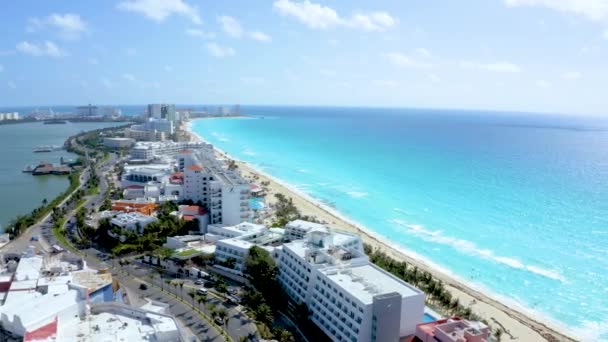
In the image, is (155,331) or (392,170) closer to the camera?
(155,331)

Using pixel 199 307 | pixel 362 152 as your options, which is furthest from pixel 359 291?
pixel 362 152

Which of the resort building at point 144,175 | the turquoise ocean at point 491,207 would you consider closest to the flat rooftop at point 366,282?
the turquoise ocean at point 491,207

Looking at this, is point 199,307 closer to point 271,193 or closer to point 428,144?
point 271,193

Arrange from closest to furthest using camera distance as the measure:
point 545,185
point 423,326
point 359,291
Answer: point 423,326 → point 359,291 → point 545,185

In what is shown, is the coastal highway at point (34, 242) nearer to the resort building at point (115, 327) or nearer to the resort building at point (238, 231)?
the resort building at point (238, 231)

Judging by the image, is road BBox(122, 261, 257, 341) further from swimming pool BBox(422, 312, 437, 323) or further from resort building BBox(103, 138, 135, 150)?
resort building BBox(103, 138, 135, 150)

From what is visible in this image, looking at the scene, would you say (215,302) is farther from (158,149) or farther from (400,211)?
(158,149)
